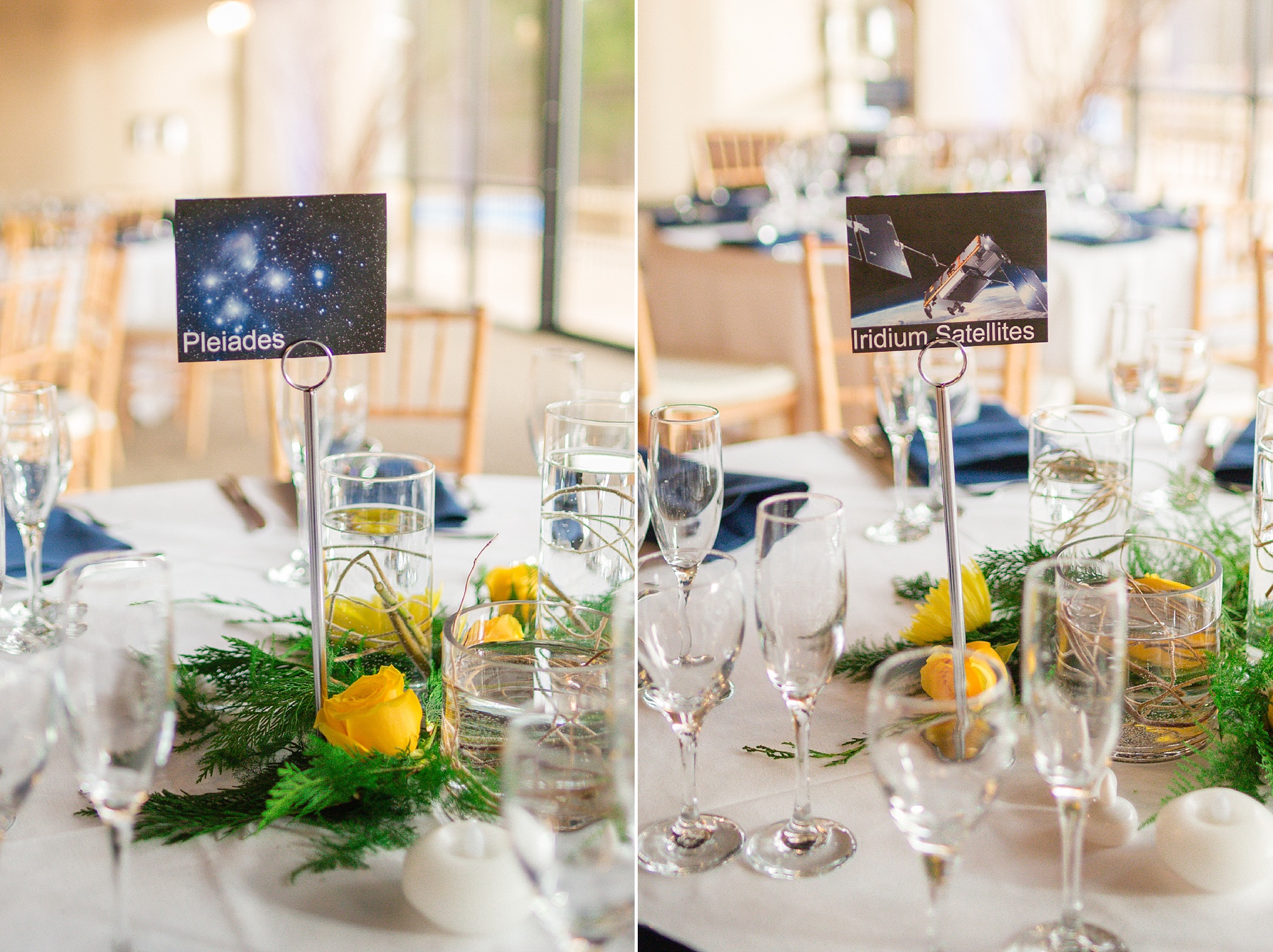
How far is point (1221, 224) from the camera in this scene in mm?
3527

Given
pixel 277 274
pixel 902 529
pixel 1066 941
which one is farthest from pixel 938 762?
pixel 902 529

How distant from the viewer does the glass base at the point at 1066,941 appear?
728 mm

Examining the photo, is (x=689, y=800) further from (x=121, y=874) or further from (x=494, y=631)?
(x=121, y=874)

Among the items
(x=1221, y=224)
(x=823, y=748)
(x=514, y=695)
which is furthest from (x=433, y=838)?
(x=1221, y=224)

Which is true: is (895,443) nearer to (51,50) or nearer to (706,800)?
(706,800)

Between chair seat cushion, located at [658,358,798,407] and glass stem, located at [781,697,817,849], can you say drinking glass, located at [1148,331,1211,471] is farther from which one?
chair seat cushion, located at [658,358,798,407]

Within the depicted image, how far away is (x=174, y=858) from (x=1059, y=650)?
600 millimetres

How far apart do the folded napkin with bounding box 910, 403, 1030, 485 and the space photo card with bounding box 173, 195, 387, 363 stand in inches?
Answer: 35.7

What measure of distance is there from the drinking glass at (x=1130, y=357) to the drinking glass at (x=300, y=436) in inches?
39.5

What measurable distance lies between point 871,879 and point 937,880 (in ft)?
0.49

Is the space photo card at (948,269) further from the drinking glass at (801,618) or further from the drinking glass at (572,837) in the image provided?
the drinking glass at (572,837)

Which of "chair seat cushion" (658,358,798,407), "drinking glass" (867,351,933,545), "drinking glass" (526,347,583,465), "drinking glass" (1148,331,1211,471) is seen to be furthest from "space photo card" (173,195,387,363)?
"chair seat cushion" (658,358,798,407)

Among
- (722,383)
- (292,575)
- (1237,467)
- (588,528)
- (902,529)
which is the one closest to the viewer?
(588,528)

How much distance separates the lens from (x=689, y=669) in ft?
2.71
